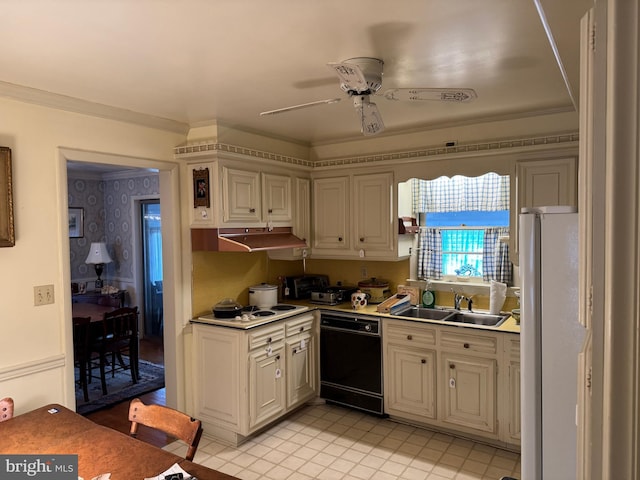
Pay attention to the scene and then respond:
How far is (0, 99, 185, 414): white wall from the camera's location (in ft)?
8.51

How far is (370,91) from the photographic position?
2322 millimetres

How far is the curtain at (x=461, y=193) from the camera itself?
3.81m

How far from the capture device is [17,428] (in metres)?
1.98

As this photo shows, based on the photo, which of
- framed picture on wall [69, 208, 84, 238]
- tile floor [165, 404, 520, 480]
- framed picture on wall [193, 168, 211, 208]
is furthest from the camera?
framed picture on wall [69, 208, 84, 238]

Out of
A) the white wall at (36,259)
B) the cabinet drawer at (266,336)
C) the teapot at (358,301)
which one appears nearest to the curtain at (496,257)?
the teapot at (358,301)

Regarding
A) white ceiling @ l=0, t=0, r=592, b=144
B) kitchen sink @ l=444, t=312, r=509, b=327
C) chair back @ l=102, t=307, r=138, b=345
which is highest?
white ceiling @ l=0, t=0, r=592, b=144

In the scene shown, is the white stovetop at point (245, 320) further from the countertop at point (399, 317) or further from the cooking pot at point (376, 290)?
the cooking pot at point (376, 290)

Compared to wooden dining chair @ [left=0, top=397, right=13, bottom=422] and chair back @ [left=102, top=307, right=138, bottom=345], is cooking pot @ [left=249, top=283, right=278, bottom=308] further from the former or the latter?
wooden dining chair @ [left=0, top=397, right=13, bottom=422]

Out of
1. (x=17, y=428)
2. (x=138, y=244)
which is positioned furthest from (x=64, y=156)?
(x=138, y=244)

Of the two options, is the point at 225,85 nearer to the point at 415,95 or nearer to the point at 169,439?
the point at 415,95

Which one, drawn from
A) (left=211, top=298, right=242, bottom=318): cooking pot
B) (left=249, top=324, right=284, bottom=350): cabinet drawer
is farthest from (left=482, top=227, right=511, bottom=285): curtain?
(left=211, top=298, right=242, bottom=318): cooking pot

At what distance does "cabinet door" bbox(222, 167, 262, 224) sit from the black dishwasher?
3.72ft

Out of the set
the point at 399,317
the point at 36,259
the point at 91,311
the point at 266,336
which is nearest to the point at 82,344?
the point at 91,311

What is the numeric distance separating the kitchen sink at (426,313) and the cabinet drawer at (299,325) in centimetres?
80
